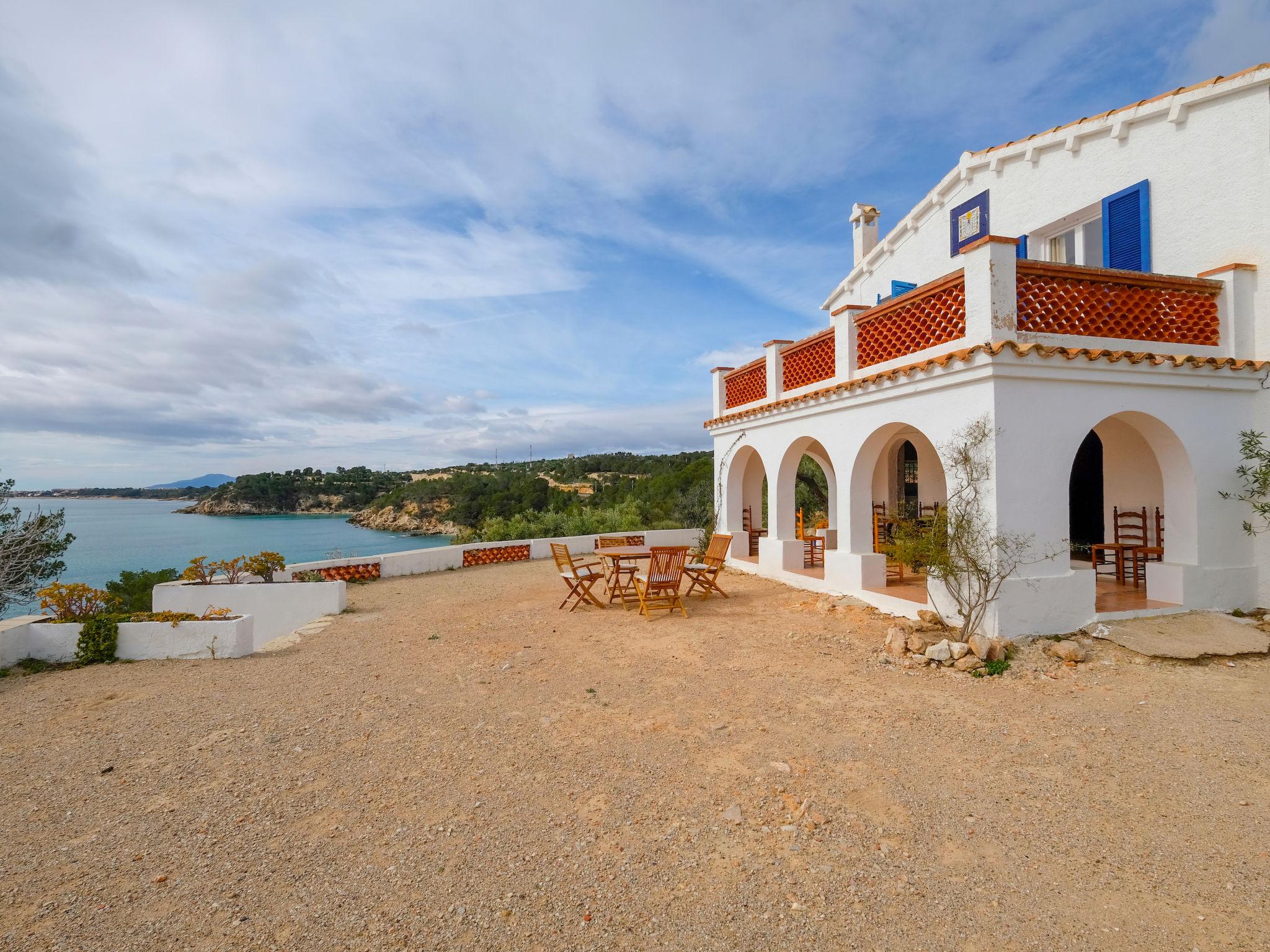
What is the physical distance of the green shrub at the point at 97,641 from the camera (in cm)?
646

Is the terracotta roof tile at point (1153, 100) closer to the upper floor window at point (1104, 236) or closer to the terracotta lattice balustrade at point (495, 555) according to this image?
the upper floor window at point (1104, 236)

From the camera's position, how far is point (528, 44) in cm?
869

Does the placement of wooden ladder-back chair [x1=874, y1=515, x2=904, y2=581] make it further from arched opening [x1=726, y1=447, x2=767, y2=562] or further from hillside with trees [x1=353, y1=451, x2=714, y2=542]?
hillside with trees [x1=353, y1=451, x2=714, y2=542]

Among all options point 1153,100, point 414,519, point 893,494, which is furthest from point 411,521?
point 1153,100

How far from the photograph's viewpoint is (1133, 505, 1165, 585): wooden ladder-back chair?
7672mm

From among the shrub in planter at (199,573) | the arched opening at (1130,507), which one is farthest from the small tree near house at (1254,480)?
the shrub in planter at (199,573)

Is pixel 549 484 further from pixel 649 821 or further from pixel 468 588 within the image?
pixel 649 821

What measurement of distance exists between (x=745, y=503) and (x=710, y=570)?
5026 millimetres

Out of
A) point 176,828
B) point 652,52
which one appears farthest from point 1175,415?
point 176,828

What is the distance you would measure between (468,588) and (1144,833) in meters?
9.37

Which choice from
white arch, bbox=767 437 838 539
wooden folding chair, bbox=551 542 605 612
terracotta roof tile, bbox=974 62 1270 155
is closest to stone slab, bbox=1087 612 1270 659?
white arch, bbox=767 437 838 539

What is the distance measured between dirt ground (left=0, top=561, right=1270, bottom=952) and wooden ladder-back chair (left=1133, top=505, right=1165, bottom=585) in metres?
2.40

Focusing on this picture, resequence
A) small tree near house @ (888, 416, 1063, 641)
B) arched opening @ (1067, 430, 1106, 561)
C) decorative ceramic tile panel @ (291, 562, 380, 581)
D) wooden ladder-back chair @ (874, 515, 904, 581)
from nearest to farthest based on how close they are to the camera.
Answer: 1. small tree near house @ (888, 416, 1063, 641)
2. arched opening @ (1067, 430, 1106, 561)
3. wooden ladder-back chair @ (874, 515, 904, 581)
4. decorative ceramic tile panel @ (291, 562, 380, 581)

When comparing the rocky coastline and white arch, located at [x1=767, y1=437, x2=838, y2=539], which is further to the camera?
the rocky coastline
